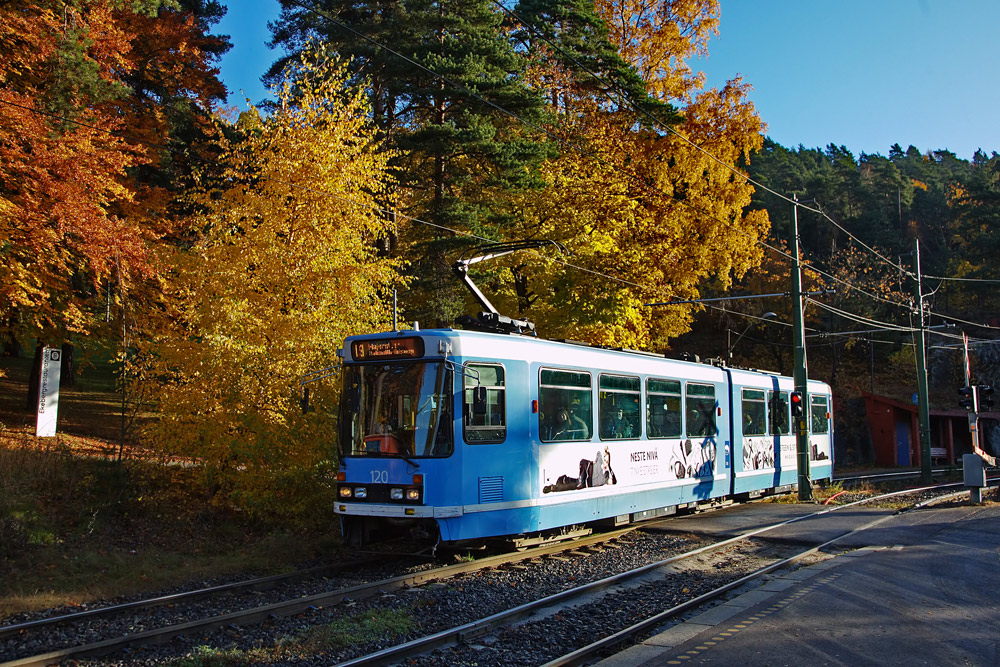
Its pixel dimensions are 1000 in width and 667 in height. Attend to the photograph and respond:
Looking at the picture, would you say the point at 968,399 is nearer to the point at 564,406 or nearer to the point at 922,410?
the point at 922,410

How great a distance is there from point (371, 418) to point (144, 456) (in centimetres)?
608

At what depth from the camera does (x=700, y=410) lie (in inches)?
631

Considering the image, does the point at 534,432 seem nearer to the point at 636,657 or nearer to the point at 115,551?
the point at 636,657

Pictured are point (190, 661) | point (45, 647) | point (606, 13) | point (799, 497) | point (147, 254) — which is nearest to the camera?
point (190, 661)

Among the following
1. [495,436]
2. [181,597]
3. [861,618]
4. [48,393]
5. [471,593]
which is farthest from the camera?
[48,393]

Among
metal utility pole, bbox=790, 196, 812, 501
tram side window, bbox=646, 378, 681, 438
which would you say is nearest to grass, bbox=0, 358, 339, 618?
tram side window, bbox=646, 378, 681, 438

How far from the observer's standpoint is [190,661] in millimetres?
6586

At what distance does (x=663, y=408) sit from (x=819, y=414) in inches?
392

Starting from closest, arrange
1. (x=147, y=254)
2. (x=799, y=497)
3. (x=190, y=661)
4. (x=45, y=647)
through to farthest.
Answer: (x=190, y=661)
(x=45, y=647)
(x=147, y=254)
(x=799, y=497)

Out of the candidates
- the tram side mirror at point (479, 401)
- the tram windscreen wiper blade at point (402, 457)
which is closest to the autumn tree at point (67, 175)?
the tram windscreen wiper blade at point (402, 457)

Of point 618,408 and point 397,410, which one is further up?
point 618,408

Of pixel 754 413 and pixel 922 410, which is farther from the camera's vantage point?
pixel 922 410

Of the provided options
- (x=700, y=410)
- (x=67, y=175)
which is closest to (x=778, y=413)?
(x=700, y=410)

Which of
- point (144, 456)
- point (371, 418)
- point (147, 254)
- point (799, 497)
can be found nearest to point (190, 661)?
point (371, 418)
